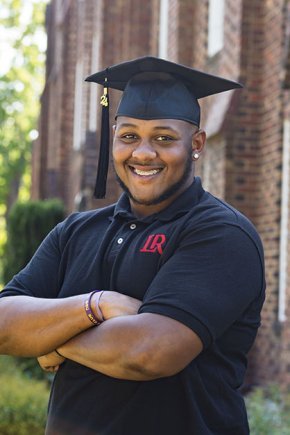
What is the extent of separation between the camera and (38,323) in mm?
2971

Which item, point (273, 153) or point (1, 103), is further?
point (1, 103)

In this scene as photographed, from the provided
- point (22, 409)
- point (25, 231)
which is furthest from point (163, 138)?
point (25, 231)

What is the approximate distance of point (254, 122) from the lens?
938cm

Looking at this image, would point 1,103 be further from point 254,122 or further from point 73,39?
point 254,122

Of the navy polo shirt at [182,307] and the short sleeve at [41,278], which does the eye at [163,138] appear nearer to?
the navy polo shirt at [182,307]

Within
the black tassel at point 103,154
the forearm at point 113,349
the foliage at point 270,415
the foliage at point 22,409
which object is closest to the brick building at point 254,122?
the foliage at point 270,415

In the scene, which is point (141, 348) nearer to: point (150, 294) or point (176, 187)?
point (150, 294)

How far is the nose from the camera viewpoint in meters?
2.98

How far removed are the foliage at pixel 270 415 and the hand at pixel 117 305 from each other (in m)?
3.53

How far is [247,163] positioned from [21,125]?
3240 cm

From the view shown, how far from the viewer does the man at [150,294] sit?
2738 millimetres

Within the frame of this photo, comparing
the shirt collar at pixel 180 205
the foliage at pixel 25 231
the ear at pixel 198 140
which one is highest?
the ear at pixel 198 140

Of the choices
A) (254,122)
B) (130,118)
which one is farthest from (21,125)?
(130,118)

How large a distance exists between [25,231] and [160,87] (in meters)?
12.5
